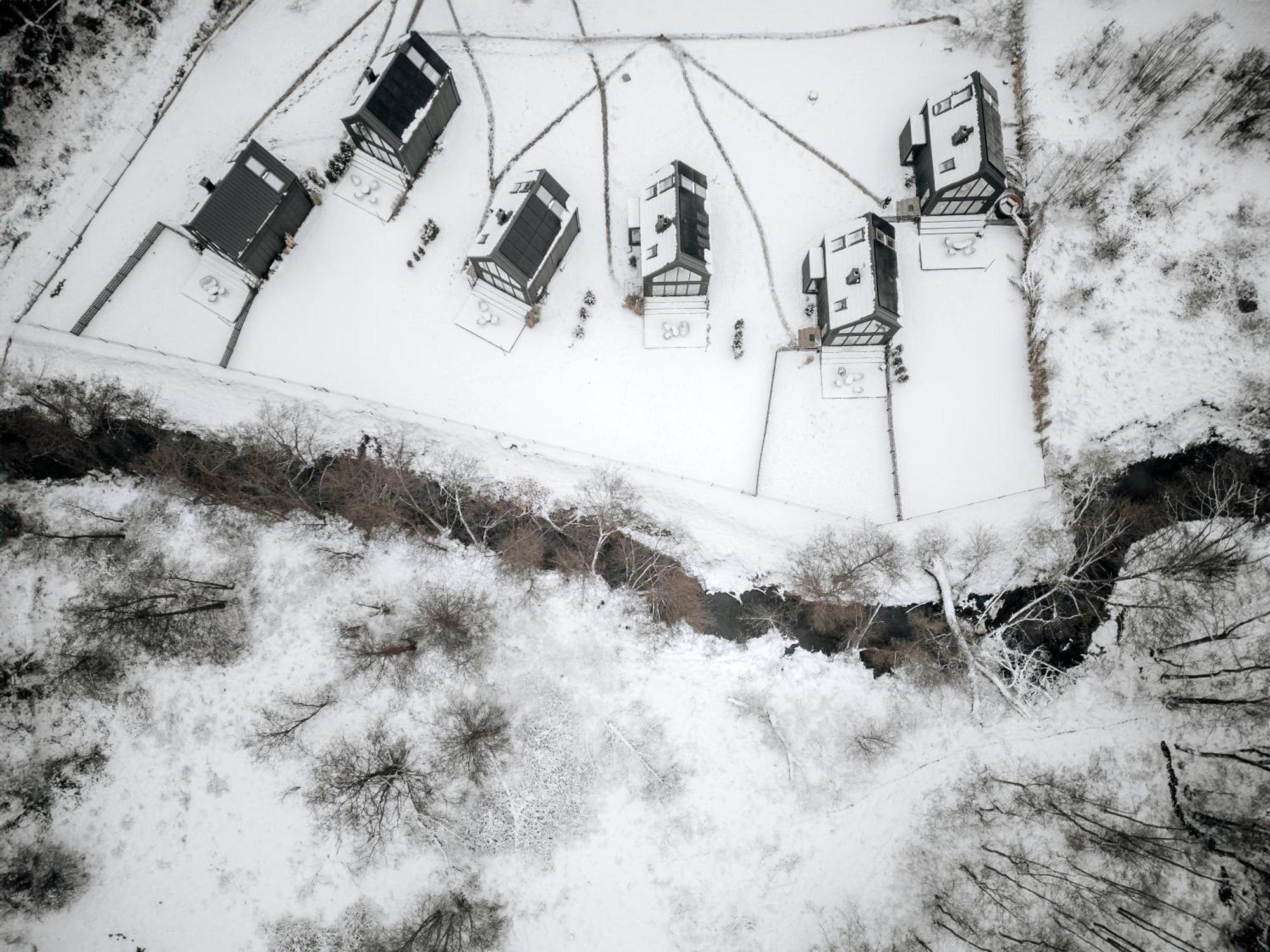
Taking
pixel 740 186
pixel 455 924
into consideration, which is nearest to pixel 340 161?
pixel 740 186

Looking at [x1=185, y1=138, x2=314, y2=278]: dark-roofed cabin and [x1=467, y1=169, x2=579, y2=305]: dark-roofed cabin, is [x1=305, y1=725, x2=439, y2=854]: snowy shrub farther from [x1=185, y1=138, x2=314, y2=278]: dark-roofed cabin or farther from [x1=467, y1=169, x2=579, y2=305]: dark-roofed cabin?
[x1=185, y1=138, x2=314, y2=278]: dark-roofed cabin

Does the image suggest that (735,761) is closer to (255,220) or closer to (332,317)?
(332,317)

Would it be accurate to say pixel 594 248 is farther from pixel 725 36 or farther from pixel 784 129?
pixel 725 36

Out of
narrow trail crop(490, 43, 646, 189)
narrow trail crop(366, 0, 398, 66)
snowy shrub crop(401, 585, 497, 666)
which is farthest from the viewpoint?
narrow trail crop(366, 0, 398, 66)

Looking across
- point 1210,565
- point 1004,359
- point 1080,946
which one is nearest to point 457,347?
point 1004,359

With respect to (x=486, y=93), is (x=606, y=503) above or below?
below

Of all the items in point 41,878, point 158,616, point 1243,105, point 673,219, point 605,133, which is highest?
point 1243,105

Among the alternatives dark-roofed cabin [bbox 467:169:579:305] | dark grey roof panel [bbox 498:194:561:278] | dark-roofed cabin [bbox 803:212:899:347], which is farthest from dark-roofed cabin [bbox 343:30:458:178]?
dark-roofed cabin [bbox 803:212:899:347]
